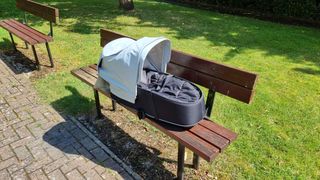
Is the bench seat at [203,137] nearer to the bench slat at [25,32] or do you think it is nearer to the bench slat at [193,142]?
the bench slat at [193,142]

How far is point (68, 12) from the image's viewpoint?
34.8 feet

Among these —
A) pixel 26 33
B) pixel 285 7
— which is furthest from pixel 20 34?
pixel 285 7

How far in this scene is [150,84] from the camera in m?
3.50

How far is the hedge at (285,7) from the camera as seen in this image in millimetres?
10516

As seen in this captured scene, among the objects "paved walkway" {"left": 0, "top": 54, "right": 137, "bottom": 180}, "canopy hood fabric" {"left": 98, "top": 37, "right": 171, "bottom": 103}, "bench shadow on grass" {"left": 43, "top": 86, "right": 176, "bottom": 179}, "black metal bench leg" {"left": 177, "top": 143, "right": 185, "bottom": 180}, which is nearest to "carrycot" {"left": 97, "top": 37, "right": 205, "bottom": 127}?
"canopy hood fabric" {"left": 98, "top": 37, "right": 171, "bottom": 103}

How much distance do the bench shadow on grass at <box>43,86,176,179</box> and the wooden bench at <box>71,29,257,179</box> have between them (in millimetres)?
383

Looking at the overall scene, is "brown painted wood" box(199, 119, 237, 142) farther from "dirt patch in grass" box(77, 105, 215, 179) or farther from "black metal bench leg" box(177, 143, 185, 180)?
"dirt patch in grass" box(77, 105, 215, 179)

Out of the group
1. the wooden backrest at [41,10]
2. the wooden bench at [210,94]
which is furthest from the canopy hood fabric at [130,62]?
the wooden backrest at [41,10]

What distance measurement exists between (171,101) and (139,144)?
43.8 inches

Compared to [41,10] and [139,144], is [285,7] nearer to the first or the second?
[41,10]

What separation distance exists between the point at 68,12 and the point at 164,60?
7.92 m

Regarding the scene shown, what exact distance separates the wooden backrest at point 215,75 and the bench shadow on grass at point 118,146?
102 cm

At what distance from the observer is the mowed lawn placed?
3770 millimetres

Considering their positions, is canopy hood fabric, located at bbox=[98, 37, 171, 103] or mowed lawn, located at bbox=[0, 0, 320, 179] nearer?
canopy hood fabric, located at bbox=[98, 37, 171, 103]
